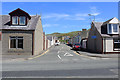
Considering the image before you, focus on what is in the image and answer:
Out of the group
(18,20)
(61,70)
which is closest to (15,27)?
(18,20)

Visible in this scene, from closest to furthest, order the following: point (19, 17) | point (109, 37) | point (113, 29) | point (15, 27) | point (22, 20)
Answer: point (15, 27), point (19, 17), point (22, 20), point (109, 37), point (113, 29)

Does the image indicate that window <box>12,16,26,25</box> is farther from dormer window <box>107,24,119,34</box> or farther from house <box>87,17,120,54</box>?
dormer window <box>107,24,119,34</box>

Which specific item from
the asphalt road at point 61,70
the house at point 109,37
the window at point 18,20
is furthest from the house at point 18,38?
the house at point 109,37

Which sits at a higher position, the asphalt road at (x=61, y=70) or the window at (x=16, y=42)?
the window at (x=16, y=42)

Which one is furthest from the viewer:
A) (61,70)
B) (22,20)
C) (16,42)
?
(22,20)

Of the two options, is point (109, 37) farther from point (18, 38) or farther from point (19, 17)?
point (19, 17)

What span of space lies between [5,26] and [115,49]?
19321 mm

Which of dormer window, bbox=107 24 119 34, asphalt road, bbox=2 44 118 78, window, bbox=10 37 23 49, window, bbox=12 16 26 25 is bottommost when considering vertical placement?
asphalt road, bbox=2 44 118 78

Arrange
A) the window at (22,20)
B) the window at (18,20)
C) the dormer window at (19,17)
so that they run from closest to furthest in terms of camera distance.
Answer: the dormer window at (19,17) < the window at (18,20) < the window at (22,20)

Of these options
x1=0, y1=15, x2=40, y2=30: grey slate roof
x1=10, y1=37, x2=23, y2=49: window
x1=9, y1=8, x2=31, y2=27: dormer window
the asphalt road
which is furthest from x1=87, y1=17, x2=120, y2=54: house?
x1=10, y1=37, x2=23, y2=49: window

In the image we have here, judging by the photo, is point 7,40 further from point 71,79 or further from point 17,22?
point 71,79

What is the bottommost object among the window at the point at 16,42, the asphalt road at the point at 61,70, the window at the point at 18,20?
the asphalt road at the point at 61,70

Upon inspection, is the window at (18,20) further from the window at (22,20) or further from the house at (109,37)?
the house at (109,37)

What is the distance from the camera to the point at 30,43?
77.4ft
